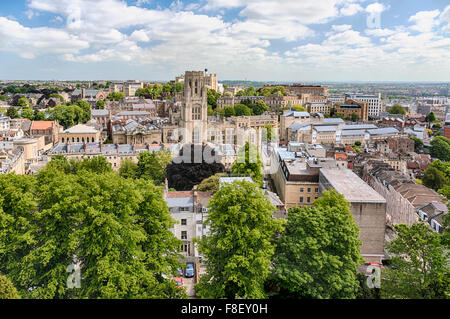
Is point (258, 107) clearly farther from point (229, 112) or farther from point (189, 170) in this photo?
point (189, 170)

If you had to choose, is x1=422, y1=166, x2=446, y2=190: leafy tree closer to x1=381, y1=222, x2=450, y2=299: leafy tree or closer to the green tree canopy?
x1=381, y1=222, x2=450, y2=299: leafy tree

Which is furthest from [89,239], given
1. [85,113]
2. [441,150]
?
[85,113]

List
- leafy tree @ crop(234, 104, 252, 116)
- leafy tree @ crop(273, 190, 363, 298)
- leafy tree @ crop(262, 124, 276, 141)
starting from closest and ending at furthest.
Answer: leafy tree @ crop(273, 190, 363, 298)
leafy tree @ crop(262, 124, 276, 141)
leafy tree @ crop(234, 104, 252, 116)

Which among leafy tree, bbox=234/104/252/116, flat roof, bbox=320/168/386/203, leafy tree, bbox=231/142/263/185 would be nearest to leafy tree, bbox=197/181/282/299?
flat roof, bbox=320/168/386/203

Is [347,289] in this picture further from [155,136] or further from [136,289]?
[155,136]

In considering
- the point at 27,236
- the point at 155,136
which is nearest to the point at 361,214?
the point at 27,236

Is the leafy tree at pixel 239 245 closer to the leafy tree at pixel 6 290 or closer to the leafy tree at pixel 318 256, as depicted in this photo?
the leafy tree at pixel 318 256

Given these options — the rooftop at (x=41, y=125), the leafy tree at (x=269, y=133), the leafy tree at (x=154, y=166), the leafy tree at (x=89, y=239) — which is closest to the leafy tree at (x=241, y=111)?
the leafy tree at (x=269, y=133)
